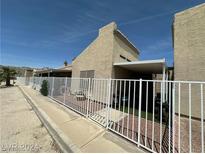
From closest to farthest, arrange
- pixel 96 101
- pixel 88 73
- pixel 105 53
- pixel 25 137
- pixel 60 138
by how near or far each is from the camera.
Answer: pixel 60 138 < pixel 25 137 < pixel 96 101 < pixel 105 53 < pixel 88 73

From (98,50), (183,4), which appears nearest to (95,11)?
(98,50)

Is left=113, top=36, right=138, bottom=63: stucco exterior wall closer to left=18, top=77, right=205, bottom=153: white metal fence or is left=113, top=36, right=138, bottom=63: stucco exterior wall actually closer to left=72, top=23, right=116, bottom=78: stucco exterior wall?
left=72, top=23, right=116, bottom=78: stucco exterior wall

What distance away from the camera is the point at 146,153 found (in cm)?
341

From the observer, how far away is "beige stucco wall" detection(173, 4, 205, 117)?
18.8ft

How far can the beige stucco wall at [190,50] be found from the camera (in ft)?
18.8

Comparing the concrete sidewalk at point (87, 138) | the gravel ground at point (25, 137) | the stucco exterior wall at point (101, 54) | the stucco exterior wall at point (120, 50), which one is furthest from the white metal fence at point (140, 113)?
the stucco exterior wall at point (120, 50)

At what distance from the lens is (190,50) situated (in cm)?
609

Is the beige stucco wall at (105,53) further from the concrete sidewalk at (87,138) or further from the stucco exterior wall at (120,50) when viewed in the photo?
the concrete sidewalk at (87,138)

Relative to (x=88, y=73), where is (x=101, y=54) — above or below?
above

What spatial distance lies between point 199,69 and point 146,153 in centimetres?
464

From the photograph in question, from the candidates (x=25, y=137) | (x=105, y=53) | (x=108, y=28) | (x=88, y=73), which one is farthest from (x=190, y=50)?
(x=88, y=73)

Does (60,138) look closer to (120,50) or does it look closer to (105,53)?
(105,53)

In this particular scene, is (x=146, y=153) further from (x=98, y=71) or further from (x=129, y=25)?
(x=129, y=25)

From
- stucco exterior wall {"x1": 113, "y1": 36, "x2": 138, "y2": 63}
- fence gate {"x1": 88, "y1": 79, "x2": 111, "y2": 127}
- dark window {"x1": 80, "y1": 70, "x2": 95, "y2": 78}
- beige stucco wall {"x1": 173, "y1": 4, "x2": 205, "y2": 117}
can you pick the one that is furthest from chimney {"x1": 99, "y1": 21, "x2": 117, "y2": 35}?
fence gate {"x1": 88, "y1": 79, "x2": 111, "y2": 127}
